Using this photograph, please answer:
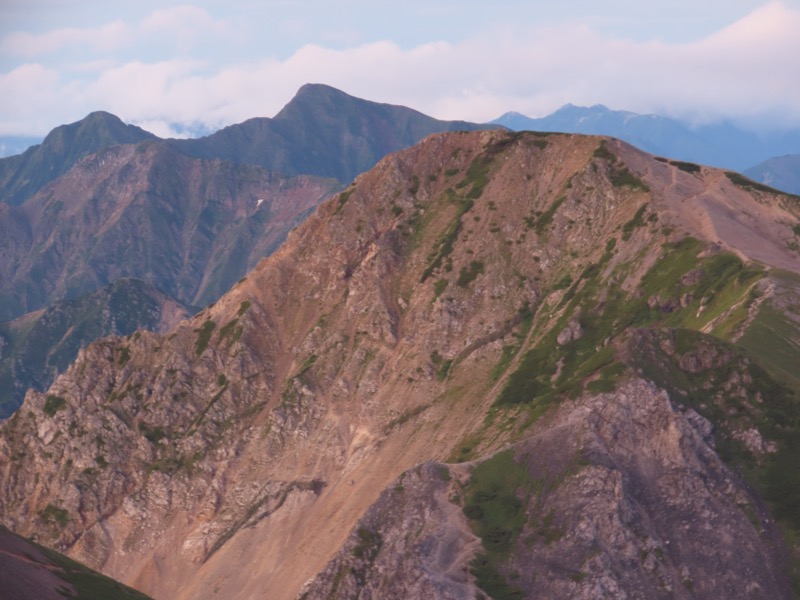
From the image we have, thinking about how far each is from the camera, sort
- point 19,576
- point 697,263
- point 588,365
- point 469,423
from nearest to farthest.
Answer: point 19,576 → point 588,365 → point 697,263 → point 469,423

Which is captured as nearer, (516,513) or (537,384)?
(516,513)

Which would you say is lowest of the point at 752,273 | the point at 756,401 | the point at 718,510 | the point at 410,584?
the point at 410,584

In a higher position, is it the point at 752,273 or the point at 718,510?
the point at 752,273

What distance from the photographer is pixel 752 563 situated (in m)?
120

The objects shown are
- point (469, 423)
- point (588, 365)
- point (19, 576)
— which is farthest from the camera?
point (469, 423)

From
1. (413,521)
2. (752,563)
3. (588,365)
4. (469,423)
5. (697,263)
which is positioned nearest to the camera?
(752,563)

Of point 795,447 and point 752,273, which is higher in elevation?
point 752,273

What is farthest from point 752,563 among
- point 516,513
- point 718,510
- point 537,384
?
point 537,384

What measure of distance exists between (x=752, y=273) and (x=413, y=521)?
73385mm

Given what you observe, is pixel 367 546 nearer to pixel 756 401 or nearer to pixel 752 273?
pixel 756 401

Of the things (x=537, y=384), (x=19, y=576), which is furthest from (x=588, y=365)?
(x=19, y=576)

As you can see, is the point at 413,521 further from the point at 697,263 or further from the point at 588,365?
the point at 697,263

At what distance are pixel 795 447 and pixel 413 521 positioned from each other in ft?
175

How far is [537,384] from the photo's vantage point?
18138 centimetres
